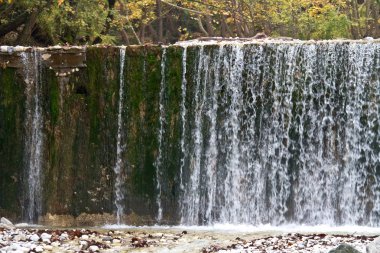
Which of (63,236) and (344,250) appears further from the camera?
(63,236)

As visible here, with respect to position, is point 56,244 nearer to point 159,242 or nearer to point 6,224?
point 159,242

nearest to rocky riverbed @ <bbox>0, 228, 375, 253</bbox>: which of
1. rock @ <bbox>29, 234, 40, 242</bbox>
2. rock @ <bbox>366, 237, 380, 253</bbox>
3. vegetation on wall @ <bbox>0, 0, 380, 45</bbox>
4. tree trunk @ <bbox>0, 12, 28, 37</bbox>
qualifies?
rock @ <bbox>29, 234, 40, 242</bbox>

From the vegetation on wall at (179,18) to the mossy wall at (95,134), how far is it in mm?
1829

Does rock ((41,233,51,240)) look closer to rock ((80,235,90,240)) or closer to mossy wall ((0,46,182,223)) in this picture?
rock ((80,235,90,240))

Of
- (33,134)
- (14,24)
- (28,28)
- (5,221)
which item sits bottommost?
(5,221)

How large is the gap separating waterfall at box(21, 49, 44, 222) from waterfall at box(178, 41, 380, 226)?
274 cm

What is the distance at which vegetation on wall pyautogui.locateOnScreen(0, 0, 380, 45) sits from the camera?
58.3 feet

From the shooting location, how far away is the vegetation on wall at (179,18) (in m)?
17.8

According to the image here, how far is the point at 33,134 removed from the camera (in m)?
14.6

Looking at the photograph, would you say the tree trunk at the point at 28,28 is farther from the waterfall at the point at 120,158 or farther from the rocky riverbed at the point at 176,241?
the rocky riverbed at the point at 176,241

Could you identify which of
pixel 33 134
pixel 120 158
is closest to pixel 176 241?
pixel 120 158

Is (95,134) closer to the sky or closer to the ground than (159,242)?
closer to the sky

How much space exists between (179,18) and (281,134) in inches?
631

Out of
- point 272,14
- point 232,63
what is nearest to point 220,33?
point 272,14
